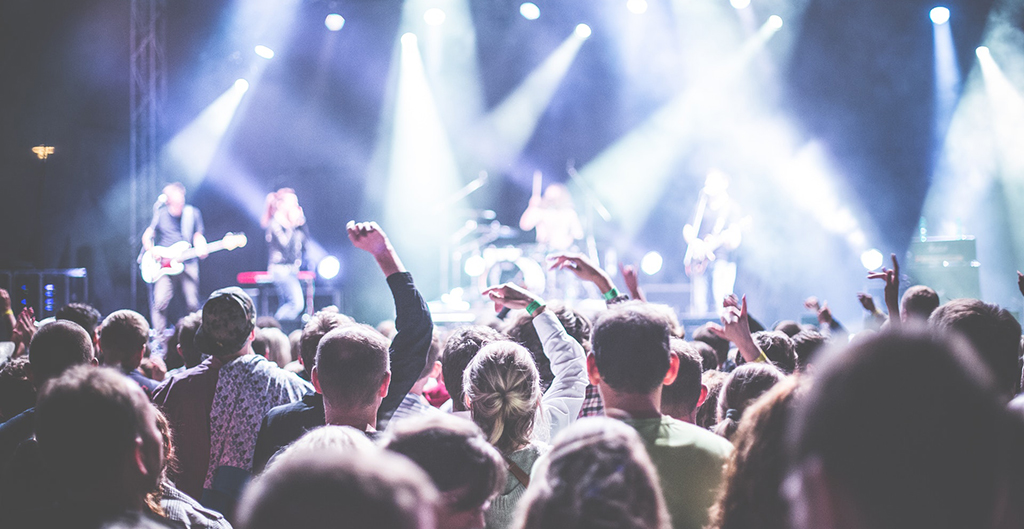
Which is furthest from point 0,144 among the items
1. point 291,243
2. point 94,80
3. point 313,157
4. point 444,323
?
point 444,323

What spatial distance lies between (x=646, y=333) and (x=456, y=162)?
11.4 meters

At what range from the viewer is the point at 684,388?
2.38 m

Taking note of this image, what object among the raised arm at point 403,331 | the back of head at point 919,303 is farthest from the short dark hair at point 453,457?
the back of head at point 919,303

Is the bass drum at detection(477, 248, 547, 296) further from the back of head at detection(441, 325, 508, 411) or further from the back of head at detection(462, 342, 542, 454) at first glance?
the back of head at detection(462, 342, 542, 454)

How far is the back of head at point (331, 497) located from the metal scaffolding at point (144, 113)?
30.1ft

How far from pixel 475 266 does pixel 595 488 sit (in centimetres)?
1076

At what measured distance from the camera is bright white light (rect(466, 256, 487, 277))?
11.7 metres

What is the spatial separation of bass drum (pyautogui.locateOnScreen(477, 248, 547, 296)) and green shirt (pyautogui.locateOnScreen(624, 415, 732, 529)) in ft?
32.0

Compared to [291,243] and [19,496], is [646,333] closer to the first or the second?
[19,496]

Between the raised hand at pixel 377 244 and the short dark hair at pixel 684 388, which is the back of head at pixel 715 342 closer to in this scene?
the short dark hair at pixel 684 388

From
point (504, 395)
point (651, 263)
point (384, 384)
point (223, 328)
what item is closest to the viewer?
point (504, 395)

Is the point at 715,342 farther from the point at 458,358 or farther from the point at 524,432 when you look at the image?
the point at 524,432

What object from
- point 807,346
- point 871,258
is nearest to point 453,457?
point 807,346

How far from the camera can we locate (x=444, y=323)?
34.2ft
